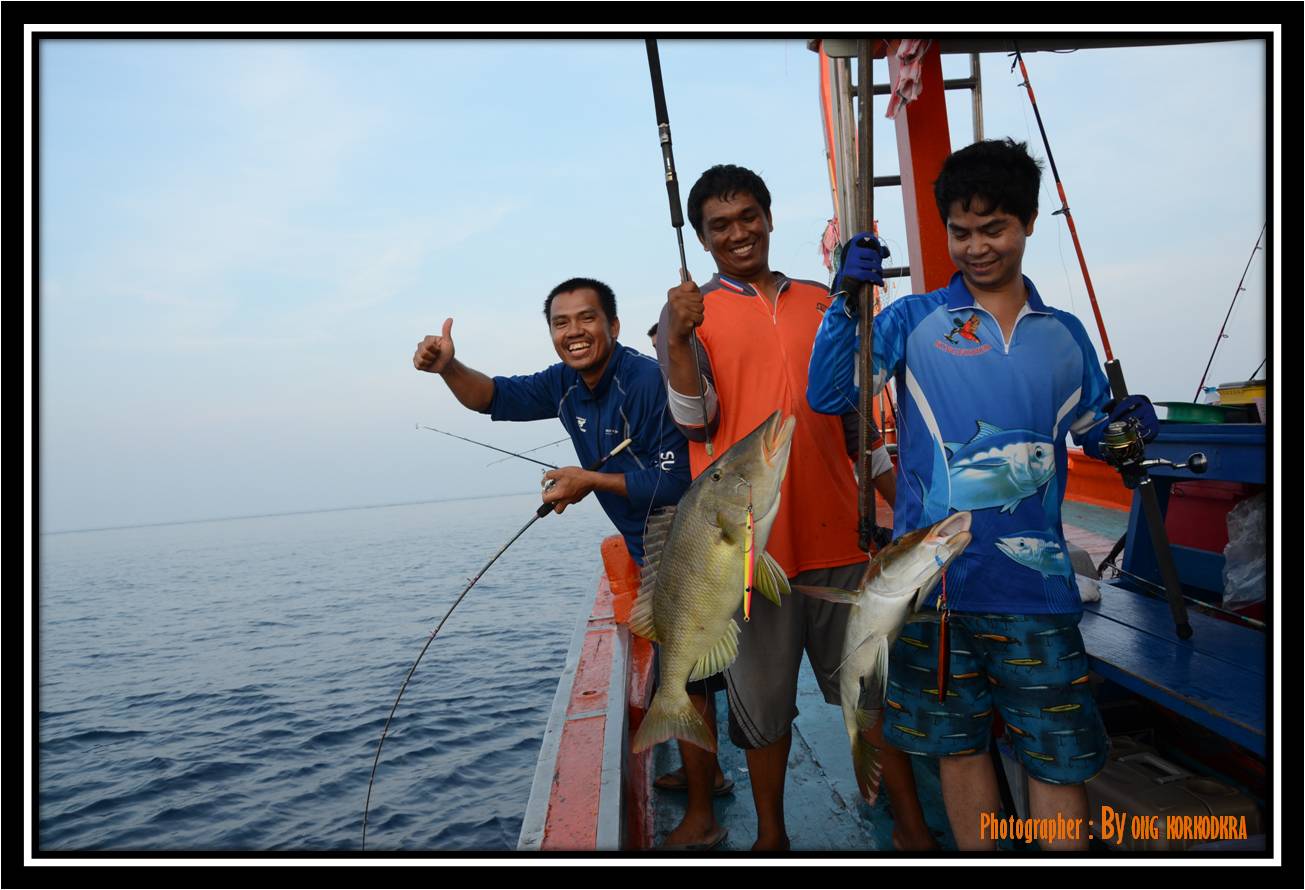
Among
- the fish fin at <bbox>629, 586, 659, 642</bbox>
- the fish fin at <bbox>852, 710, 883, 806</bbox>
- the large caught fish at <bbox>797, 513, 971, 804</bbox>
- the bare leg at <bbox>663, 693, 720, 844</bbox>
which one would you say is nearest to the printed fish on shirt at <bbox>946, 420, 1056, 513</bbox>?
the large caught fish at <bbox>797, 513, 971, 804</bbox>

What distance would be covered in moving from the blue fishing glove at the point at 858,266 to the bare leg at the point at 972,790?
1572mm

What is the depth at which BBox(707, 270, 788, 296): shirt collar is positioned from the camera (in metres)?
3.04

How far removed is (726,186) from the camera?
9.80 ft

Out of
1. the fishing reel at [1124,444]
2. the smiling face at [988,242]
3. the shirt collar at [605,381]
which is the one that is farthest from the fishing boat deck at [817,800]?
the smiling face at [988,242]

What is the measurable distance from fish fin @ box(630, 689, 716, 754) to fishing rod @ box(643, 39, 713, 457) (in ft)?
3.20

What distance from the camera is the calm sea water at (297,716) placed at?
279 inches

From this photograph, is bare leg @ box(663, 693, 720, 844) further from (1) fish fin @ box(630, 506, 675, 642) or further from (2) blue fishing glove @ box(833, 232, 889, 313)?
(2) blue fishing glove @ box(833, 232, 889, 313)

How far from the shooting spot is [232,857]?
2.10 m

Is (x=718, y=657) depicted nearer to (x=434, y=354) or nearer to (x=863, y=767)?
(x=863, y=767)

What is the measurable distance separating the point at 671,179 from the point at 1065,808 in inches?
104

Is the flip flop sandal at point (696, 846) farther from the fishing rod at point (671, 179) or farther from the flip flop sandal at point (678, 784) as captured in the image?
the fishing rod at point (671, 179)
